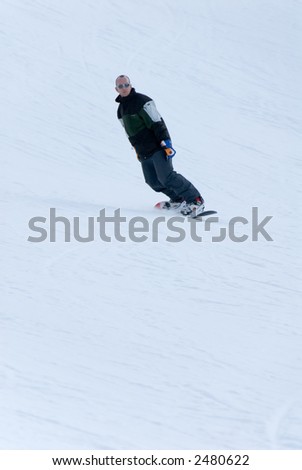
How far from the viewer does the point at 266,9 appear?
1923cm

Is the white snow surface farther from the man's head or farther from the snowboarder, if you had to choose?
the man's head

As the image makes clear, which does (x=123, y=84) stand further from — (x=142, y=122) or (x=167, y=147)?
(x=167, y=147)

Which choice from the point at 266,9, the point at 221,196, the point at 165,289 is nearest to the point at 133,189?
the point at 221,196

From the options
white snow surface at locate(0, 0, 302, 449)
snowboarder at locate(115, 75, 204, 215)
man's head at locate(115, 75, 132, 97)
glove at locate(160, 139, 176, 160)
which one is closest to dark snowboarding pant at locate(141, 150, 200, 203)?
snowboarder at locate(115, 75, 204, 215)

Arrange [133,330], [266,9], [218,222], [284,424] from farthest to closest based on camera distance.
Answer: [266,9] → [218,222] → [133,330] → [284,424]

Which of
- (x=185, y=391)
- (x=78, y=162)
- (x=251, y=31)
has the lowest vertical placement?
(x=185, y=391)

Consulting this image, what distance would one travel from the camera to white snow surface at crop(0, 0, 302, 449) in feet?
16.2

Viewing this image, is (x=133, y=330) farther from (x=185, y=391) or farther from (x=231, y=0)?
(x=231, y=0)

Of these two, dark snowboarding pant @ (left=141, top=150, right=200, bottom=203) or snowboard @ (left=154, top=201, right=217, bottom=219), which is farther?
snowboard @ (left=154, top=201, right=217, bottom=219)

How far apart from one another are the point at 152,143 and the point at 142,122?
0.23m

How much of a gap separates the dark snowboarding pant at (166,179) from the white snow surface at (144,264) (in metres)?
0.32
